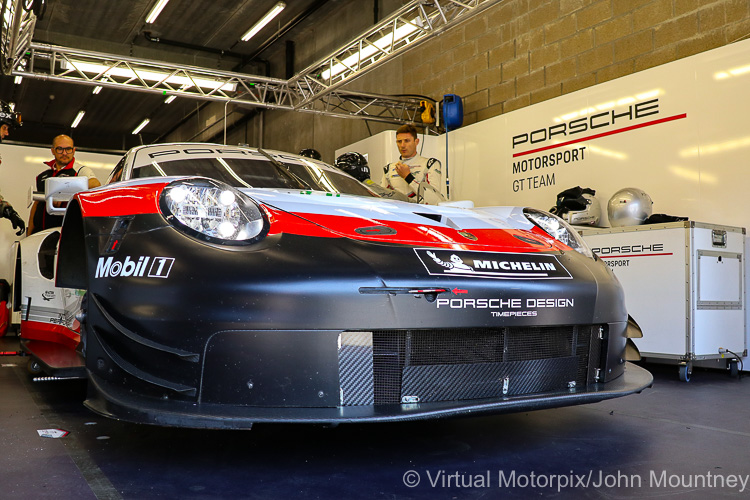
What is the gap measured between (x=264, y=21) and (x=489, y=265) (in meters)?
11.7

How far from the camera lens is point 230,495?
171cm

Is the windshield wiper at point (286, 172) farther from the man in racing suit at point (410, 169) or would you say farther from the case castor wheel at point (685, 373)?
the man in racing suit at point (410, 169)

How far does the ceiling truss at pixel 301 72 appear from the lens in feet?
24.3

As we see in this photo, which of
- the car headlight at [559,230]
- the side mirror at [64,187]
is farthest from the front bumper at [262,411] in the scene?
the side mirror at [64,187]

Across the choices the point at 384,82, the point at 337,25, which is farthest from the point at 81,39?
the point at 384,82

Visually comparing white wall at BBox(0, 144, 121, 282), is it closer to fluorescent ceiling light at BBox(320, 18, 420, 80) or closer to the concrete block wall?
fluorescent ceiling light at BBox(320, 18, 420, 80)

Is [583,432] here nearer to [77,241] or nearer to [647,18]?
[77,241]

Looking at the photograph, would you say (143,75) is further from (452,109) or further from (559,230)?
(559,230)

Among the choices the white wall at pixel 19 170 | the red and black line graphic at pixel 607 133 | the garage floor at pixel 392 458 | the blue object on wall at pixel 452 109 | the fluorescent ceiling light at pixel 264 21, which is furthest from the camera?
the fluorescent ceiling light at pixel 264 21

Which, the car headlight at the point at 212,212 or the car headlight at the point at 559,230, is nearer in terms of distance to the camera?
the car headlight at the point at 212,212

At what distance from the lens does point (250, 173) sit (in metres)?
2.95

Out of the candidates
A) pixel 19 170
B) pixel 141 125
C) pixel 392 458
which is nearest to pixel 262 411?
pixel 392 458

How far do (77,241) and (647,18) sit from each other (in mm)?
6080

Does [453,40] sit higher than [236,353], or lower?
higher
